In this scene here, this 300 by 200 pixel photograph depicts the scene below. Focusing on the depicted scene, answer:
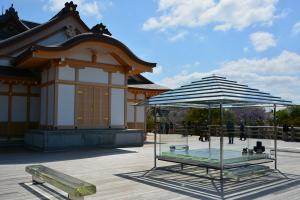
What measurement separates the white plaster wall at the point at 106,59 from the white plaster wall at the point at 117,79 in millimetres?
620

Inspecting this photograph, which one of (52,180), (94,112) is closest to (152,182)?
(52,180)

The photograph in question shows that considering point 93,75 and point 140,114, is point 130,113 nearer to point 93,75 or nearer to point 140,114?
point 140,114

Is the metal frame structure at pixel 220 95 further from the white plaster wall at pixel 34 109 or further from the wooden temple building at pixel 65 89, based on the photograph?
the white plaster wall at pixel 34 109

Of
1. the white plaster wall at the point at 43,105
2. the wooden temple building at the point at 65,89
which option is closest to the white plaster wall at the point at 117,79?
the wooden temple building at the point at 65,89

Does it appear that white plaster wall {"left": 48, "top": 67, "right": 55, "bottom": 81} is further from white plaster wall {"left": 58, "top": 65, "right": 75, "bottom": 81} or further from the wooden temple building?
white plaster wall {"left": 58, "top": 65, "right": 75, "bottom": 81}

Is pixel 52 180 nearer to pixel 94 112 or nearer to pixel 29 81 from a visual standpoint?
pixel 94 112

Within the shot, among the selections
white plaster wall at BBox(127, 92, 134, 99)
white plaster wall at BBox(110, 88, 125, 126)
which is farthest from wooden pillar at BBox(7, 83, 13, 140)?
white plaster wall at BBox(127, 92, 134, 99)

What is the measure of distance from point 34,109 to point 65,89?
128 inches

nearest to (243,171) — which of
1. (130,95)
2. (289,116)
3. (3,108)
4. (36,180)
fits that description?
(36,180)

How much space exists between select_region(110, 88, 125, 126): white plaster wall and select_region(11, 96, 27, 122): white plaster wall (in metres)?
4.56

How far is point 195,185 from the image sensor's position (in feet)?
23.9

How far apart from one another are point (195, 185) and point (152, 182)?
99 cm

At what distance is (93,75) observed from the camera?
16062 millimetres

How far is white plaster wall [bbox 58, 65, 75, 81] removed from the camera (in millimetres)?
14992
